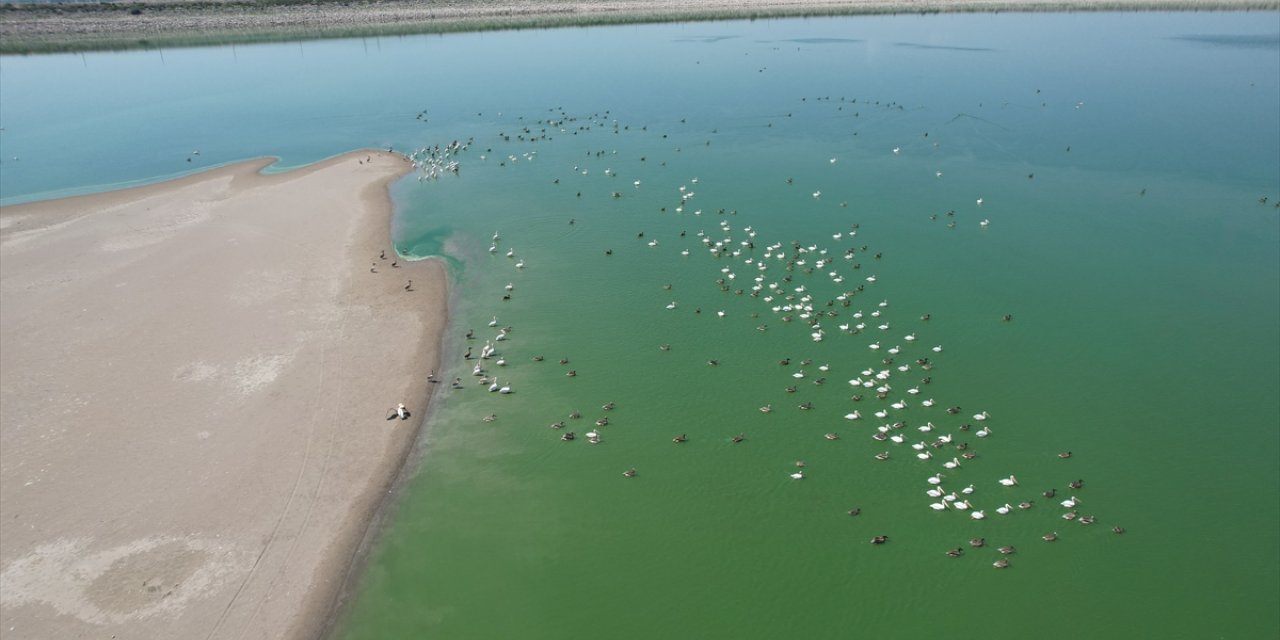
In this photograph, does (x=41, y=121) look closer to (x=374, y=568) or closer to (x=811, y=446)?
(x=374, y=568)

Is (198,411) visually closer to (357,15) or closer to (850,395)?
(850,395)

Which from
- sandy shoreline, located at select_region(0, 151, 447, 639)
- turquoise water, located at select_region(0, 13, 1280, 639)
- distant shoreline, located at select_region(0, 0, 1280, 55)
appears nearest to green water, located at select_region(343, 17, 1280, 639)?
turquoise water, located at select_region(0, 13, 1280, 639)

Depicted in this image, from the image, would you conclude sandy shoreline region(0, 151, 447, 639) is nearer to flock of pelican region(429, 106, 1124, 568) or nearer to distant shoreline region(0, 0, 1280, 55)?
flock of pelican region(429, 106, 1124, 568)

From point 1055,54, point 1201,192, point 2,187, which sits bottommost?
point 2,187

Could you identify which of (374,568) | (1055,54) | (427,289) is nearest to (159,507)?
(374,568)

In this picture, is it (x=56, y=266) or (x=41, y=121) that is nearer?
(x=56, y=266)

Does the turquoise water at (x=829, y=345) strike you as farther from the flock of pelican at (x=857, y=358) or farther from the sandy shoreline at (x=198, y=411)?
the sandy shoreline at (x=198, y=411)

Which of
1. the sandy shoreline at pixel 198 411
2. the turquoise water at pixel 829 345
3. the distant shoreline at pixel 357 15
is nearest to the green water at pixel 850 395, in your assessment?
the turquoise water at pixel 829 345
